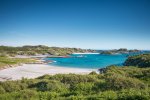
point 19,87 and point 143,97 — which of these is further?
point 19,87

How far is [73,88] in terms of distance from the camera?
22016mm

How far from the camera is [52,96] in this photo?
1847cm

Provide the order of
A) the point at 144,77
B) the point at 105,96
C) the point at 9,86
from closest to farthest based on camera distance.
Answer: the point at 105,96
the point at 9,86
the point at 144,77

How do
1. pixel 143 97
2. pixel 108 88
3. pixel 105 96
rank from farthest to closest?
1. pixel 108 88
2. pixel 105 96
3. pixel 143 97

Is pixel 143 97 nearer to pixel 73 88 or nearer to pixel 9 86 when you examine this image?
pixel 73 88

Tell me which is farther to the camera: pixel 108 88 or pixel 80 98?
pixel 108 88

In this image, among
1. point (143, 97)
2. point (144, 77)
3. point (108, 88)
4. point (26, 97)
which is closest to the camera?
point (143, 97)

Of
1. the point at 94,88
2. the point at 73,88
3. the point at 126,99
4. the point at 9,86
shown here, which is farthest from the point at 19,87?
the point at 126,99

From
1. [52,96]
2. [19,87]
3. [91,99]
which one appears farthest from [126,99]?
[19,87]

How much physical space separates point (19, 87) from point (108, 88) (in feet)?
29.2

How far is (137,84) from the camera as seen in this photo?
73.5ft

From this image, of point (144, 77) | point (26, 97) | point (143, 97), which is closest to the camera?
point (143, 97)

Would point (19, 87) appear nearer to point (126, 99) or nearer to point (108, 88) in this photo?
point (108, 88)

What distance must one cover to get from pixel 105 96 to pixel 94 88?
206 inches
